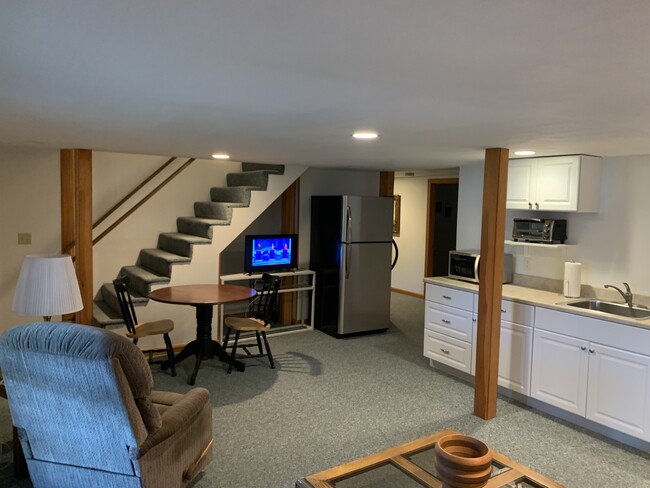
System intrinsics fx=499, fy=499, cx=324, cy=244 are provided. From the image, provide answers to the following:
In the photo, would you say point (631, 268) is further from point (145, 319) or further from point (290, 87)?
point (145, 319)

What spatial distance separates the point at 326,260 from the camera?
20.2 feet

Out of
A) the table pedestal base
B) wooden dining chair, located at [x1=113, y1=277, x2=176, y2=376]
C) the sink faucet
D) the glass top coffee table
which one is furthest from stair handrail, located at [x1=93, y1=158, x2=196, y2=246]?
the sink faucet

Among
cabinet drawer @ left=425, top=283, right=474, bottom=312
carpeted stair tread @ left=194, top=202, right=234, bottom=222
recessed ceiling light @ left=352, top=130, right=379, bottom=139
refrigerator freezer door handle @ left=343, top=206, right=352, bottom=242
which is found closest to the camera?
recessed ceiling light @ left=352, top=130, right=379, bottom=139

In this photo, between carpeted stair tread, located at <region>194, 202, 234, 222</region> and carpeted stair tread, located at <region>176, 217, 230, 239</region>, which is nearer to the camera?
carpeted stair tread, located at <region>176, 217, 230, 239</region>

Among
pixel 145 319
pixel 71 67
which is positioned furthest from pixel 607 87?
pixel 145 319

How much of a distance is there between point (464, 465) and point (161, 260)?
4.10 m

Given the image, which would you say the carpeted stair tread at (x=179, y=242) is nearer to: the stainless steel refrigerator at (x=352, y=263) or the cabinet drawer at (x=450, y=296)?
the stainless steel refrigerator at (x=352, y=263)

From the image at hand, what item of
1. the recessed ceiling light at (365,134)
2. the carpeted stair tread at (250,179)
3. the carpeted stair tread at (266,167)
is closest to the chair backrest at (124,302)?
the carpeted stair tread at (250,179)

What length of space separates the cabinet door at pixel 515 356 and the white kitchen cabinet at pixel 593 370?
0.21 ft

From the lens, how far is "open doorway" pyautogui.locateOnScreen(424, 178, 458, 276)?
27.1 ft

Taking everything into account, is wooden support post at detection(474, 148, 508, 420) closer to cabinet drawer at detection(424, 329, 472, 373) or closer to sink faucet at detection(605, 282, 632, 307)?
cabinet drawer at detection(424, 329, 472, 373)

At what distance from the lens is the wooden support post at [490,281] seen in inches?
143

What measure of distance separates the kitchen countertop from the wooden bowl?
1966 millimetres

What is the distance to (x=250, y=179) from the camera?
5.89 meters
